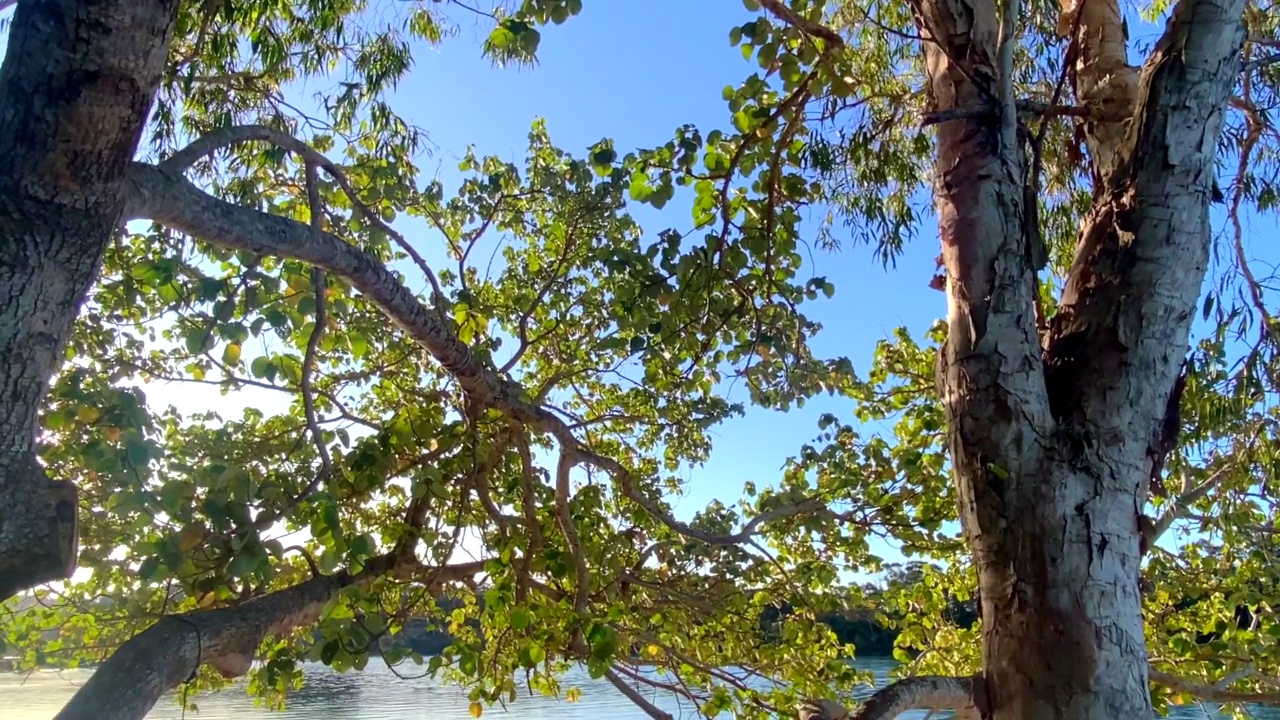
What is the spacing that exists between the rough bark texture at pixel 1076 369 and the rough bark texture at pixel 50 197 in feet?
5.18

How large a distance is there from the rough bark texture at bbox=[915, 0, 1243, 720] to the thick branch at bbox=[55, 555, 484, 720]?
1.81 meters

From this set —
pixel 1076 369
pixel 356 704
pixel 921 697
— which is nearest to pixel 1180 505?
pixel 1076 369

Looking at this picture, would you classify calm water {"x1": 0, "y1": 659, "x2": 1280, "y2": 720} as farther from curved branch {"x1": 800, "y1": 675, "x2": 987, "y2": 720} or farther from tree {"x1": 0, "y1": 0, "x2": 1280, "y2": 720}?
curved branch {"x1": 800, "y1": 675, "x2": 987, "y2": 720}

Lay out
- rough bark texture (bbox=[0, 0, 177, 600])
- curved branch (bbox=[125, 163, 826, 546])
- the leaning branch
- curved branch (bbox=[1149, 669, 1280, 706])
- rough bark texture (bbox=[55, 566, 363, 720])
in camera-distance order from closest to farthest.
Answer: rough bark texture (bbox=[0, 0, 177, 600]) → curved branch (bbox=[125, 163, 826, 546]) → rough bark texture (bbox=[55, 566, 363, 720]) → curved branch (bbox=[1149, 669, 1280, 706]) → the leaning branch

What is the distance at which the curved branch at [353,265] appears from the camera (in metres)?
1.62

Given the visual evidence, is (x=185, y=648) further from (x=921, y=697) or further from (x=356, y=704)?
(x=356, y=704)

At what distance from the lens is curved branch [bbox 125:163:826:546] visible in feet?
5.30

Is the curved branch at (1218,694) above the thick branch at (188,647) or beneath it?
above

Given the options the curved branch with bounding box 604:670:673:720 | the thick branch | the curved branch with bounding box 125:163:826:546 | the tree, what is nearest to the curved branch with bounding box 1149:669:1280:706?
the tree

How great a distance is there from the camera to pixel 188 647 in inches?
88.7

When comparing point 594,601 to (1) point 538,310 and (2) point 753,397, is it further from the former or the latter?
(1) point 538,310

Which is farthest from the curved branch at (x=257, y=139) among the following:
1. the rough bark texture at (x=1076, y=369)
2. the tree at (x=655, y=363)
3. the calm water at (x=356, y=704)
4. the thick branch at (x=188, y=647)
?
the calm water at (x=356, y=704)

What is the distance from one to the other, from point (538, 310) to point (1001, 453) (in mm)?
2867

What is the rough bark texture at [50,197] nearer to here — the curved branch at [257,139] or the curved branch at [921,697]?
the curved branch at [257,139]
